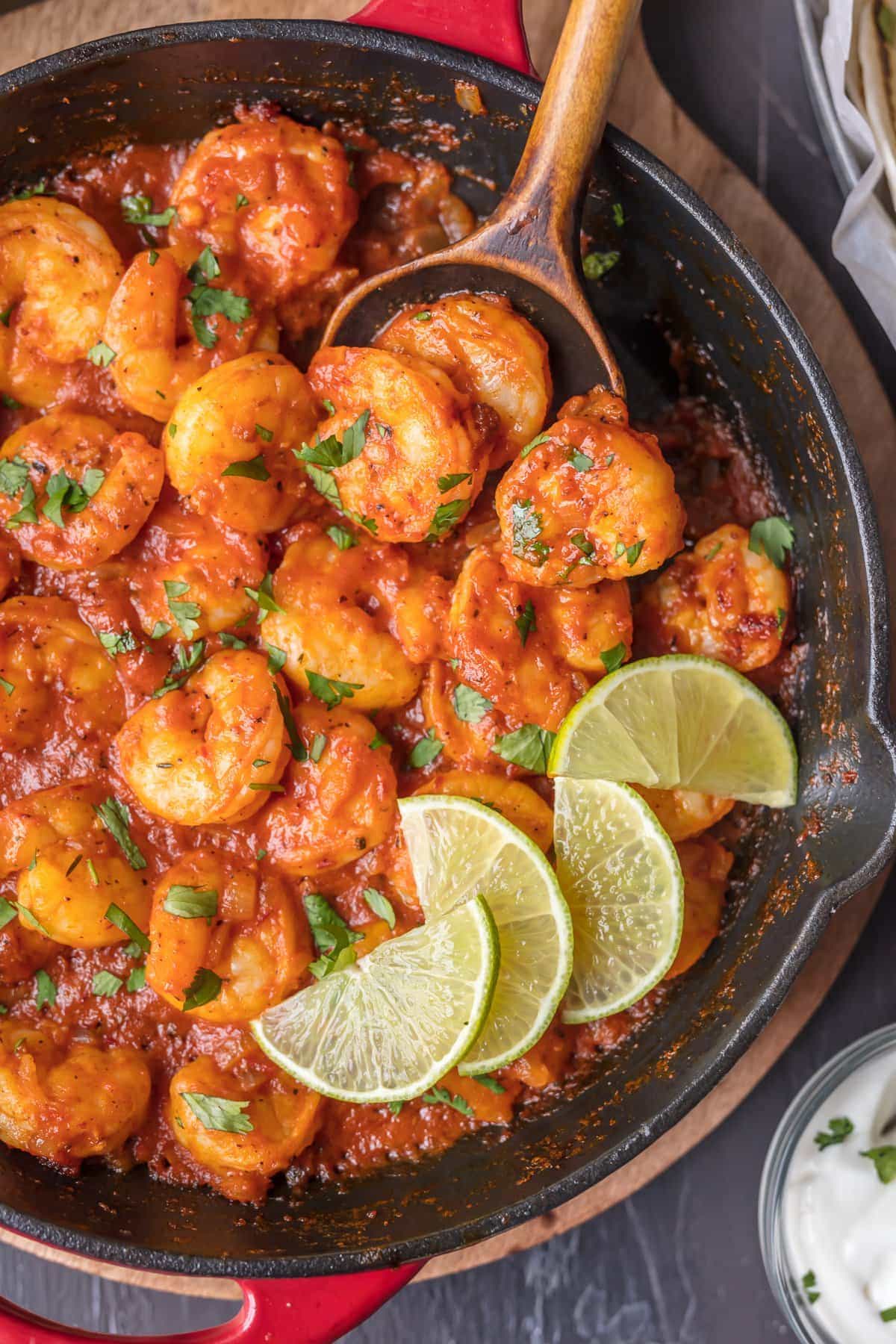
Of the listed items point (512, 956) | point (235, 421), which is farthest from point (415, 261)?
point (512, 956)

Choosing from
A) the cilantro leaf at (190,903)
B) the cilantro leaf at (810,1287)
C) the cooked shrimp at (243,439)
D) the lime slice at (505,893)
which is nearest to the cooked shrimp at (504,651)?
the lime slice at (505,893)

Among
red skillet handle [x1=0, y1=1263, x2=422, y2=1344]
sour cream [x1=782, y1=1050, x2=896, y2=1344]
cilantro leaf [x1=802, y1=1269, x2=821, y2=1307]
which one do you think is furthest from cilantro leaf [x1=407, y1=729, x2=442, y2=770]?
cilantro leaf [x1=802, y1=1269, x2=821, y2=1307]

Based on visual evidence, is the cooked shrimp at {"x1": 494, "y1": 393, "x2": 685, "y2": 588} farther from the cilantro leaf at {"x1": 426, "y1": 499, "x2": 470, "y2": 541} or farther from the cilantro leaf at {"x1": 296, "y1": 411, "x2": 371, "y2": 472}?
the cilantro leaf at {"x1": 296, "y1": 411, "x2": 371, "y2": 472}

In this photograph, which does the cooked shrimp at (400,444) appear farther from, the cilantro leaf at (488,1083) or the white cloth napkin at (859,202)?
the cilantro leaf at (488,1083)

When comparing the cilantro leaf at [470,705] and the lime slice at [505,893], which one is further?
the cilantro leaf at [470,705]

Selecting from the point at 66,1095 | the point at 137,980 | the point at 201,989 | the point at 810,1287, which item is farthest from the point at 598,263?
the point at 810,1287

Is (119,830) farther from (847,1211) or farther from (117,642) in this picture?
(847,1211)

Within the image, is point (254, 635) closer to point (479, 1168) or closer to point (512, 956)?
point (512, 956)
